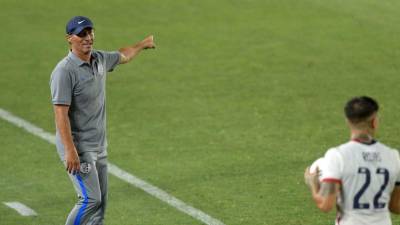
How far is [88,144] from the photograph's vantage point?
9469 mm

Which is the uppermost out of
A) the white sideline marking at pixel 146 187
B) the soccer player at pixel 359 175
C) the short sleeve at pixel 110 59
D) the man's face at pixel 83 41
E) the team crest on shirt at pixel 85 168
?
the man's face at pixel 83 41

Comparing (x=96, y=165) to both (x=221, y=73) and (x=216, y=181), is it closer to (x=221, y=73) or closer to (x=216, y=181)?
(x=216, y=181)

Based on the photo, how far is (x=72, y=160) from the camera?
916 centimetres

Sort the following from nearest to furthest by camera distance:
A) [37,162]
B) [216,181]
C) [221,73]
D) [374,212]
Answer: [374,212] → [216,181] → [37,162] → [221,73]

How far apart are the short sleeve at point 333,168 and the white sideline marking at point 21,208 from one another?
4918mm

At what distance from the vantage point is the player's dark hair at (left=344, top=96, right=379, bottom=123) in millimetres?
6965

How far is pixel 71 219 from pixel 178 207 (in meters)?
2.03

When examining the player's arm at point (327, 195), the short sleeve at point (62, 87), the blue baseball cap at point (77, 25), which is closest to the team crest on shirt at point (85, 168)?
the short sleeve at point (62, 87)

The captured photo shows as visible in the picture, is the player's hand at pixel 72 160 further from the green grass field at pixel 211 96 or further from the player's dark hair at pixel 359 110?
the player's dark hair at pixel 359 110

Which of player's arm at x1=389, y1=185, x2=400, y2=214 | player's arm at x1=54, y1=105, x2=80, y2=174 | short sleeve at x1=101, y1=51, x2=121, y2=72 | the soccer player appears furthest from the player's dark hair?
short sleeve at x1=101, y1=51, x2=121, y2=72

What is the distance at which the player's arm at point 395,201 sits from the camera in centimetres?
718

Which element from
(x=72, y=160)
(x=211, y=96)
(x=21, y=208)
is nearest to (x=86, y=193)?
(x=72, y=160)

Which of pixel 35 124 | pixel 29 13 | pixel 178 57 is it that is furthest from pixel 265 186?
pixel 29 13

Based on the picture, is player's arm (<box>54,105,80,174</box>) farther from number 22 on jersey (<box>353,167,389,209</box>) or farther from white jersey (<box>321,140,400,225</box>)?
number 22 on jersey (<box>353,167,389,209</box>)
